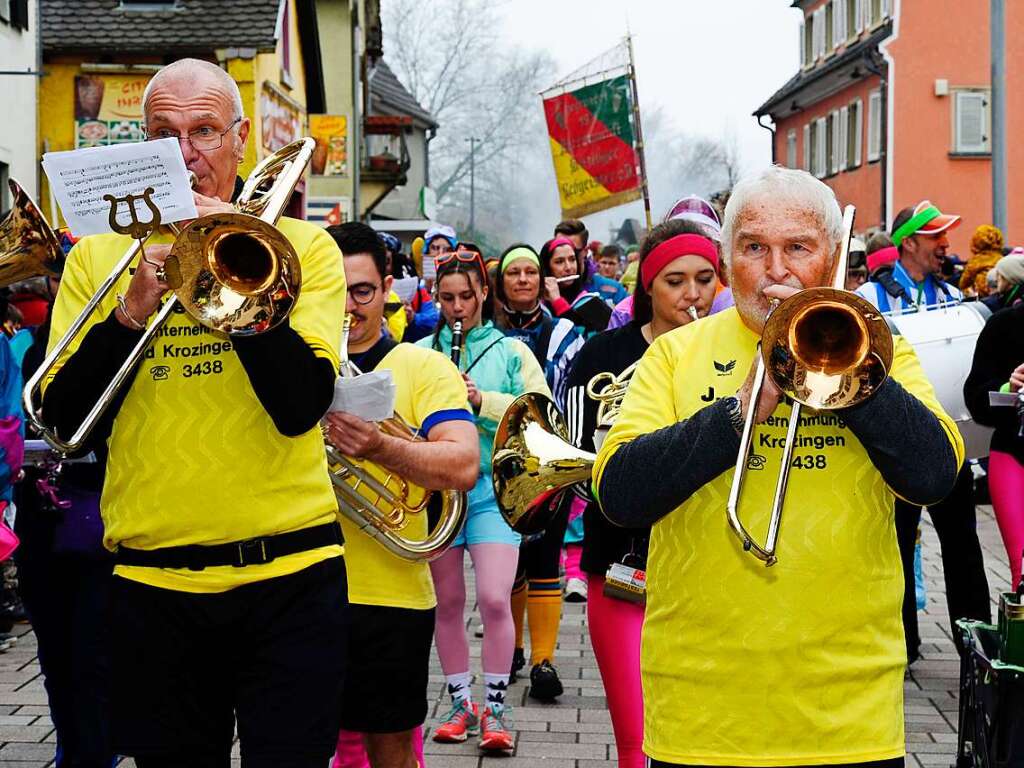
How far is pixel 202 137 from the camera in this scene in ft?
11.6

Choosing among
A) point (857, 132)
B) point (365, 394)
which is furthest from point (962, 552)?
point (857, 132)

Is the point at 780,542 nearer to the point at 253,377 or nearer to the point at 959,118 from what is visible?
the point at 253,377

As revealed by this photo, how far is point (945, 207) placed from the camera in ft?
128

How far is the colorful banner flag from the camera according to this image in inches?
583

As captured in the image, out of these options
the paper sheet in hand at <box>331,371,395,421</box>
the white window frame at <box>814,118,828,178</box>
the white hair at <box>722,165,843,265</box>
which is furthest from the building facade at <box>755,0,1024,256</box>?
the white hair at <box>722,165,843,265</box>

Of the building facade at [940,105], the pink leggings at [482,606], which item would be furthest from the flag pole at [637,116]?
the building facade at [940,105]

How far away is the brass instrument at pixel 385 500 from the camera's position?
4.52 m

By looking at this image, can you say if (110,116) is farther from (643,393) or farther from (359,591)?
(643,393)

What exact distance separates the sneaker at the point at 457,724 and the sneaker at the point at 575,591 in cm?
292

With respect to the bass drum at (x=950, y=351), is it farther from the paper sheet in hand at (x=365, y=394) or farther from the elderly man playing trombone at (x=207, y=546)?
the elderly man playing trombone at (x=207, y=546)

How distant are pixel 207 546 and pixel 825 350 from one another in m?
1.33

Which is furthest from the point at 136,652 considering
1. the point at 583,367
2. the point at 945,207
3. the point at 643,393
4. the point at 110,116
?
the point at 945,207

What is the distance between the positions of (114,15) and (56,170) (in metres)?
18.0

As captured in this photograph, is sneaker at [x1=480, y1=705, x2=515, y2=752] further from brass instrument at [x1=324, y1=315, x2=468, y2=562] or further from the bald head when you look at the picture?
the bald head
